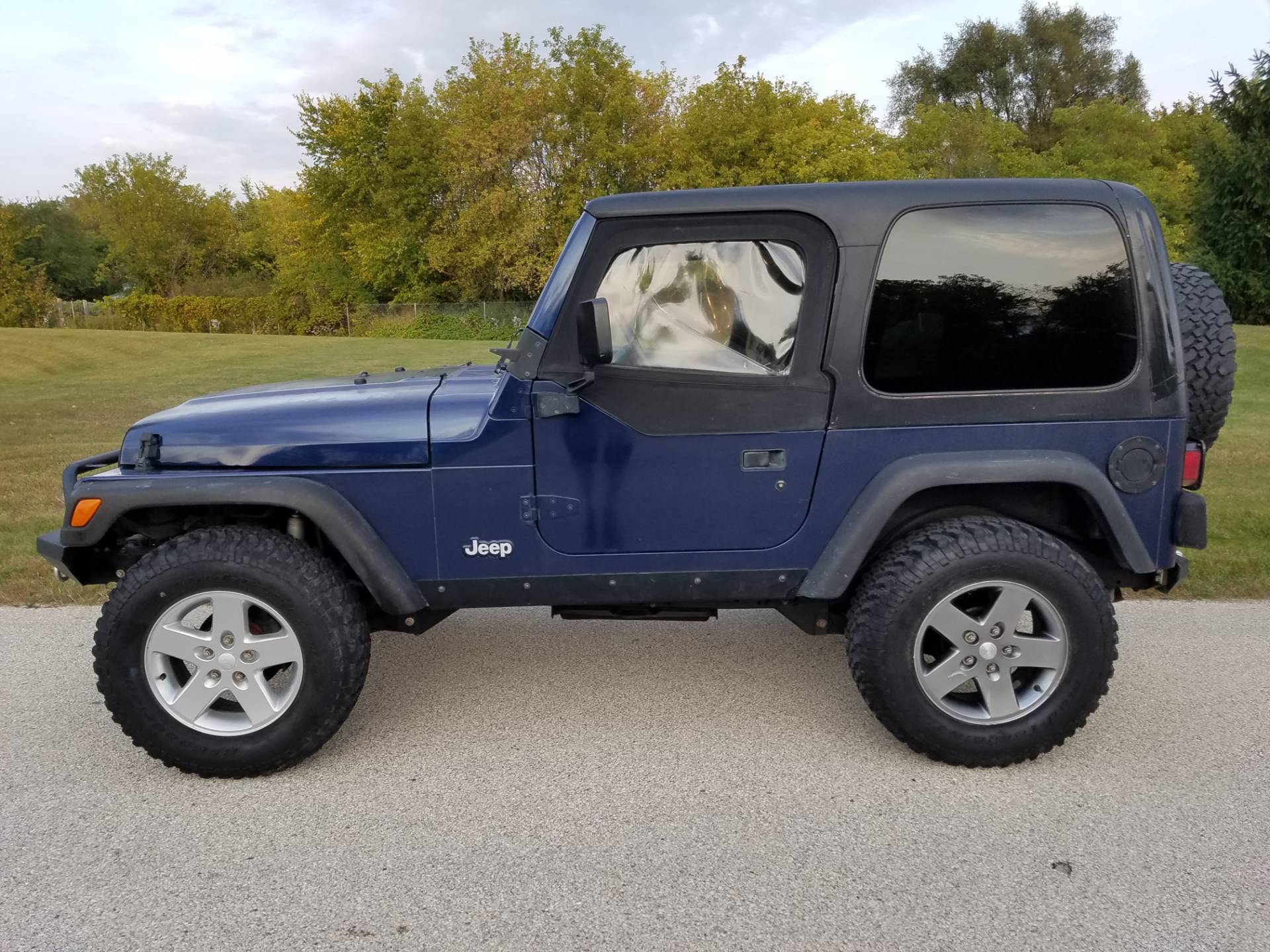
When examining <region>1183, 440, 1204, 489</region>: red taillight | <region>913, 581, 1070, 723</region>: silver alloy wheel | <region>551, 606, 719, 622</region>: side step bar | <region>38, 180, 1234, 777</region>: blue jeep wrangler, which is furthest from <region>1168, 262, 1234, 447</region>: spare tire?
<region>551, 606, 719, 622</region>: side step bar

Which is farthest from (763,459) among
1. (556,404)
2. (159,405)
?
(159,405)

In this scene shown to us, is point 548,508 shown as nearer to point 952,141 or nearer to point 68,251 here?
point 952,141

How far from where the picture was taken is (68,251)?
62812mm

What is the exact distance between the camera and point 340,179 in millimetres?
47719

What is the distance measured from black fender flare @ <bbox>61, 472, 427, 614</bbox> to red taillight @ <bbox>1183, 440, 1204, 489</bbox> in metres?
2.74

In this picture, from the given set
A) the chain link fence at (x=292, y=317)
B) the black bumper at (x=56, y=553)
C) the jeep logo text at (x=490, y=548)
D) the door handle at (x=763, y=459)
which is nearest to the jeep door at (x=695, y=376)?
the door handle at (x=763, y=459)

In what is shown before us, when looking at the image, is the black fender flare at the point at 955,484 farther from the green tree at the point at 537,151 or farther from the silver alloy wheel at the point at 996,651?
the green tree at the point at 537,151

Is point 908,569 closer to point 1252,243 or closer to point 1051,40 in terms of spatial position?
point 1252,243

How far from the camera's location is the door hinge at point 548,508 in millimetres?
3355

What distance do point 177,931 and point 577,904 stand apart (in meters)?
1.02

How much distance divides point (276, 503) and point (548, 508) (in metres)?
0.91

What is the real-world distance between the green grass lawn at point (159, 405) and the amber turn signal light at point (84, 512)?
2.34m

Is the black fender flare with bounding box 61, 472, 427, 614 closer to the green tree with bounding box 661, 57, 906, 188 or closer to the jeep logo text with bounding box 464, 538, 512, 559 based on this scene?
the jeep logo text with bounding box 464, 538, 512, 559

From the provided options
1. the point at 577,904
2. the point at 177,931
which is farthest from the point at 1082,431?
the point at 177,931
